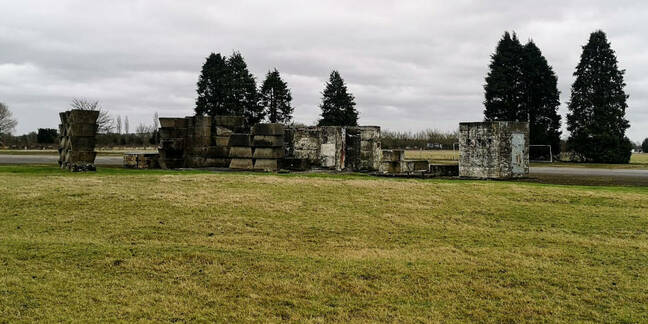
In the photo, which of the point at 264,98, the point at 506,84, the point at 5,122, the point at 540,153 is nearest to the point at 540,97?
the point at 506,84

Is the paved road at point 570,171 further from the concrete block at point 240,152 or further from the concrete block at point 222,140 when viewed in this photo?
the concrete block at point 240,152

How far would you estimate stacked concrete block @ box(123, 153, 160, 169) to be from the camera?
19.9m

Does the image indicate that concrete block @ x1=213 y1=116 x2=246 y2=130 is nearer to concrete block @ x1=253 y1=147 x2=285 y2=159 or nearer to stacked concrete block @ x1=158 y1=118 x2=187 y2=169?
stacked concrete block @ x1=158 y1=118 x2=187 y2=169

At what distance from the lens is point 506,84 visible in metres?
41.4

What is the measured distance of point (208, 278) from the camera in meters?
6.08

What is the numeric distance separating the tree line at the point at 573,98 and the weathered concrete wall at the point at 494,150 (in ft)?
76.9

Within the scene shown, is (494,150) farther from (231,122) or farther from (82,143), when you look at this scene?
(82,143)

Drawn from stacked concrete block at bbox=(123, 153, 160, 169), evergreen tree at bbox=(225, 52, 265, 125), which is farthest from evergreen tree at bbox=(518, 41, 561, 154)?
stacked concrete block at bbox=(123, 153, 160, 169)

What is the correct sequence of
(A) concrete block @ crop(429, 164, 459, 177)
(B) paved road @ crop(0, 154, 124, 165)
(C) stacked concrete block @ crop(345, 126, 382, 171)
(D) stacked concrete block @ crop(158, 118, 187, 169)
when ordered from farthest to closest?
(B) paved road @ crop(0, 154, 124, 165) < (D) stacked concrete block @ crop(158, 118, 187, 169) < (C) stacked concrete block @ crop(345, 126, 382, 171) < (A) concrete block @ crop(429, 164, 459, 177)

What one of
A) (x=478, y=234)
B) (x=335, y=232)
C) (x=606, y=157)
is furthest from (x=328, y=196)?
(x=606, y=157)

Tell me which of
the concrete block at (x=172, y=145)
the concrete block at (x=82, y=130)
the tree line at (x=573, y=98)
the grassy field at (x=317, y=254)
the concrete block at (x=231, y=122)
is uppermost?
the tree line at (x=573, y=98)

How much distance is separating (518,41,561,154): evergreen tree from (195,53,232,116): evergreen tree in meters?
27.5

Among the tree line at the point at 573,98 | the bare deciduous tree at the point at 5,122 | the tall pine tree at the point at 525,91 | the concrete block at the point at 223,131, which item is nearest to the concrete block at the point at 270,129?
the concrete block at the point at 223,131

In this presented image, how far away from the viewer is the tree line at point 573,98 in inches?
1416
